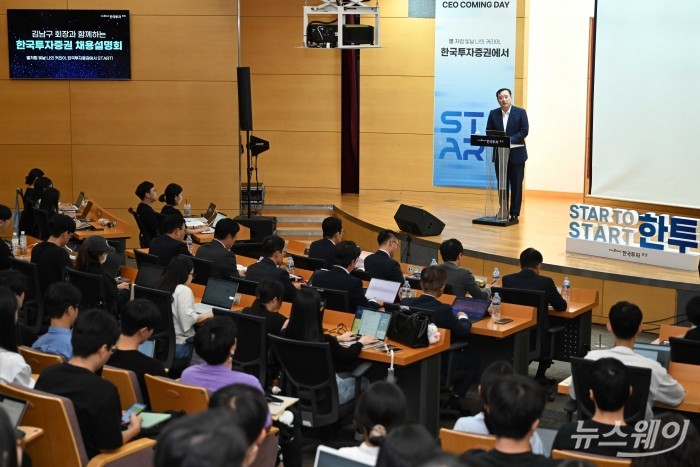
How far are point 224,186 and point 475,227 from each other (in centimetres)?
345

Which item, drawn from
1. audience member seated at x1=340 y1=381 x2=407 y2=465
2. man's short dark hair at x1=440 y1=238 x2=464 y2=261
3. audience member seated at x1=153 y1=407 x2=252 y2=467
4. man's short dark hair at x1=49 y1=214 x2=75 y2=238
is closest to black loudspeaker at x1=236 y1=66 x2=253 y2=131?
man's short dark hair at x1=49 y1=214 x2=75 y2=238

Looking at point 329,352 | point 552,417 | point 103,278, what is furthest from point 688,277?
point 103,278

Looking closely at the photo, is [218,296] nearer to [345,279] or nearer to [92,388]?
[345,279]

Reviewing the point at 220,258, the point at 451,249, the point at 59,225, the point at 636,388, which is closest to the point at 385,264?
the point at 451,249

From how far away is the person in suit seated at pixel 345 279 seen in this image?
290 inches

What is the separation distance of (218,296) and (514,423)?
4.13 m

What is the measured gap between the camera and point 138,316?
5148 mm

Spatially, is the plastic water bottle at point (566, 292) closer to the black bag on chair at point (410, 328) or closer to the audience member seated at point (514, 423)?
the black bag on chair at point (410, 328)

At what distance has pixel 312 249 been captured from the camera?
9.14 meters

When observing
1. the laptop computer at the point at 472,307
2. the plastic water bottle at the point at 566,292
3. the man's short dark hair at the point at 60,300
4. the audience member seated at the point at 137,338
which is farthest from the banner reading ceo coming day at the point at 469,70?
the audience member seated at the point at 137,338

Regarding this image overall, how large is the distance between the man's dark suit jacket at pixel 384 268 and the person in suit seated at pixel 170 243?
1.80 metres

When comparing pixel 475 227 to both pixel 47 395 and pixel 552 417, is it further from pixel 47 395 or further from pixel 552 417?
pixel 47 395

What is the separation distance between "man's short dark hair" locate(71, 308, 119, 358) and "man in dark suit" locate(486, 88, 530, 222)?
7.85 m

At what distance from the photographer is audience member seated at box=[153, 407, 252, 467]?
2162 millimetres
